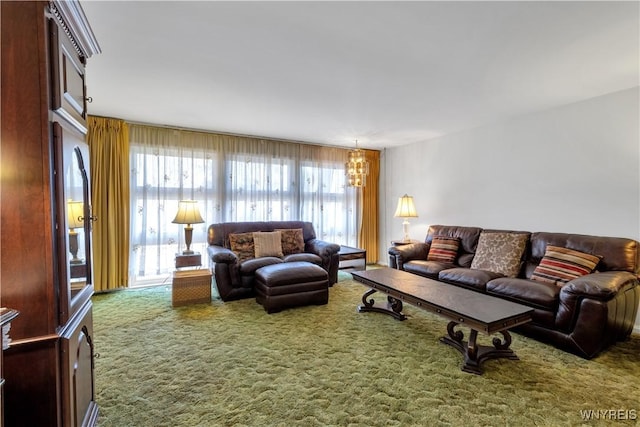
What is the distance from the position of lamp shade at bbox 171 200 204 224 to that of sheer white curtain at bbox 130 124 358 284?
2.13ft

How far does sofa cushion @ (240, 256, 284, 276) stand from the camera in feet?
12.1

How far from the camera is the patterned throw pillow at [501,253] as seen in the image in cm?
337

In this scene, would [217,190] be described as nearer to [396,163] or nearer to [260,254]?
[260,254]

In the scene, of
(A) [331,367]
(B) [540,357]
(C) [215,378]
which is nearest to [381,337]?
(A) [331,367]

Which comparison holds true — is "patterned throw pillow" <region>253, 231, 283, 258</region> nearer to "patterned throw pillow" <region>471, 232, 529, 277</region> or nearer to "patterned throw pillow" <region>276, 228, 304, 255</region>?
"patterned throw pillow" <region>276, 228, 304, 255</region>

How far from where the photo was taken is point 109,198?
396 cm

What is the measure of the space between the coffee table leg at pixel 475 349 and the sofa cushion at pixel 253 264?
2.15 meters

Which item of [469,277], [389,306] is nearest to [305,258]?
[389,306]

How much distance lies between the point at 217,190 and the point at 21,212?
3637mm

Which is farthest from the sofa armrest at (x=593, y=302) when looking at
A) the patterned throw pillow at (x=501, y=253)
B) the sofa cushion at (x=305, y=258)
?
the sofa cushion at (x=305, y=258)

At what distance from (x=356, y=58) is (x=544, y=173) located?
9.19ft

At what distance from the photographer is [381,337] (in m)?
2.68

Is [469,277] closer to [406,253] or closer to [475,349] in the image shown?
[406,253]

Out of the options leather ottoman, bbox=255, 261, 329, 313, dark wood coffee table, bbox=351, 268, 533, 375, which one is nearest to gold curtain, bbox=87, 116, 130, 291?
leather ottoman, bbox=255, 261, 329, 313
